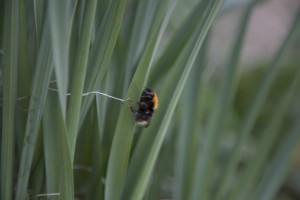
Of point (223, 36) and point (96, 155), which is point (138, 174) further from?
point (223, 36)

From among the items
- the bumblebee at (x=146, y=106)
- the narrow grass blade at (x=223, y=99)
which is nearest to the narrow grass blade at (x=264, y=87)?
the narrow grass blade at (x=223, y=99)

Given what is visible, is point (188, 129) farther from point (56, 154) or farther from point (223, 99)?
point (56, 154)

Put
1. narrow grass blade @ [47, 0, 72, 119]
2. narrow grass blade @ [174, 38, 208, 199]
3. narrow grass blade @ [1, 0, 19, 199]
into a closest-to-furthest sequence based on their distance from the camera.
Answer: narrow grass blade @ [47, 0, 72, 119], narrow grass blade @ [1, 0, 19, 199], narrow grass blade @ [174, 38, 208, 199]

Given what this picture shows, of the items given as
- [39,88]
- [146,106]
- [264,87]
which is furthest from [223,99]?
[39,88]

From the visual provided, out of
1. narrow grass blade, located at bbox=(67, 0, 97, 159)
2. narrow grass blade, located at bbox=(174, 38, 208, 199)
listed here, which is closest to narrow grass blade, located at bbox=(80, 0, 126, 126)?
narrow grass blade, located at bbox=(67, 0, 97, 159)

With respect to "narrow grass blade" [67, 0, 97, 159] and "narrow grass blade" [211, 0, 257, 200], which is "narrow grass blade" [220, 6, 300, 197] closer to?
"narrow grass blade" [211, 0, 257, 200]

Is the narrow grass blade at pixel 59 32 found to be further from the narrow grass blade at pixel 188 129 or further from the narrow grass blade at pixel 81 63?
the narrow grass blade at pixel 188 129

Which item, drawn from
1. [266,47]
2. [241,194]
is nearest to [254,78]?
[266,47]
